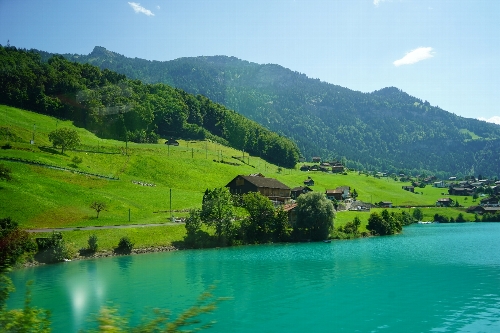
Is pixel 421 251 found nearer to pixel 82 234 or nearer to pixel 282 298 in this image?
pixel 282 298

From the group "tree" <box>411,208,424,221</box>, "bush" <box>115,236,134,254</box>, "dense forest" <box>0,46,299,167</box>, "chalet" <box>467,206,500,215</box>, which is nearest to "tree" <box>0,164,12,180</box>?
"bush" <box>115,236,134,254</box>

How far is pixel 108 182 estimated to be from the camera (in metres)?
A: 95.9

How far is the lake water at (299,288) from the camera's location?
2920cm

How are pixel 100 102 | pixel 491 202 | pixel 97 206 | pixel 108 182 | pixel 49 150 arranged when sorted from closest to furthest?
pixel 97 206
pixel 108 182
pixel 49 150
pixel 491 202
pixel 100 102

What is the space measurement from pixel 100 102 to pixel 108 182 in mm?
73409

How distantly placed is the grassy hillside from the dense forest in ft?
37.9

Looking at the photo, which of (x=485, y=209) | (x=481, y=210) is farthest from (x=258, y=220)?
(x=481, y=210)

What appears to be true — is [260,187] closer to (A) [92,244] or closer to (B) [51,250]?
(A) [92,244]

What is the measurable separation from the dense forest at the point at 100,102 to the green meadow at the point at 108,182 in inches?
440

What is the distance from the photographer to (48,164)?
9144cm

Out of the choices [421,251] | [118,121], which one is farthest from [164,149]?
[421,251]

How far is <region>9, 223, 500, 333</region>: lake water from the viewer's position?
29.2 meters

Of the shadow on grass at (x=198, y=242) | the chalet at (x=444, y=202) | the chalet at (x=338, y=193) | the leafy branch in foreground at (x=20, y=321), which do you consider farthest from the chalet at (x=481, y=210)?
the leafy branch in foreground at (x=20, y=321)

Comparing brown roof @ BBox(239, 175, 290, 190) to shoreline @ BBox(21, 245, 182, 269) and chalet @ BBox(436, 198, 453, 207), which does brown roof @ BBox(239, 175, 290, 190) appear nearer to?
shoreline @ BBox(21, 245, 182, 269)
